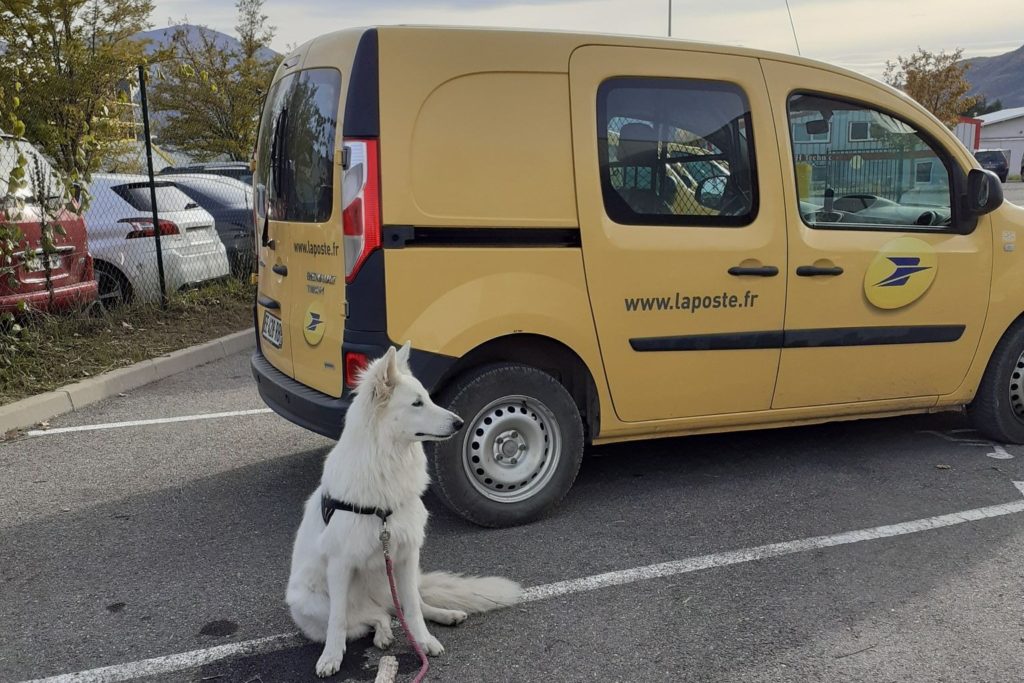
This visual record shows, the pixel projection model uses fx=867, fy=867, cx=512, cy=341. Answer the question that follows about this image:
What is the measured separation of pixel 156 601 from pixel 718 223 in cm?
309

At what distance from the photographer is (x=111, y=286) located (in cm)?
874

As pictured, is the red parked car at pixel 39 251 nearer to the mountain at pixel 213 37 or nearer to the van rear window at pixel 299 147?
the van rear window at pixel 299 147

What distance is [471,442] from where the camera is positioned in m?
4.09

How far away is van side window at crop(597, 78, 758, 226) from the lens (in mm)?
4129

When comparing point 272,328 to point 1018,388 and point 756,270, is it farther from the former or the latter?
point 1018,388

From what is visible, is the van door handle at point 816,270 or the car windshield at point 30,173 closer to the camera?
the van door handle at point 816,270

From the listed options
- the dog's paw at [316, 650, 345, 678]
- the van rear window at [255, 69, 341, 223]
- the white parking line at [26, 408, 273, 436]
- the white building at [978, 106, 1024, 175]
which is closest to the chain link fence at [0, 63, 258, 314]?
the white parking line at [26, 408, 273, 436]

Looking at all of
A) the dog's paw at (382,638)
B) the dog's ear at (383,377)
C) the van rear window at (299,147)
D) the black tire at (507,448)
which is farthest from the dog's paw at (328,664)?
the van rear window at (299,147)

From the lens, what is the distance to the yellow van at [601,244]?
3.81 metres

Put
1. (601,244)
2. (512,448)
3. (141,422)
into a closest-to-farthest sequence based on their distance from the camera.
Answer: (601,244) → (512,448) → (141,422)

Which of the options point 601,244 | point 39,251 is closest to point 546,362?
point 601,244

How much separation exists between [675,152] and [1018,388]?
9.08ft

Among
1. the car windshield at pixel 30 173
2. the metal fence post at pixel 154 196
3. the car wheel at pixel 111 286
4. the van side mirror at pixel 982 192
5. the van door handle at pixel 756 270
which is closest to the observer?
the van door handle at pixel 756 270

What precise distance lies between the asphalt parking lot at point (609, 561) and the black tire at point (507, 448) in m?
0.15
